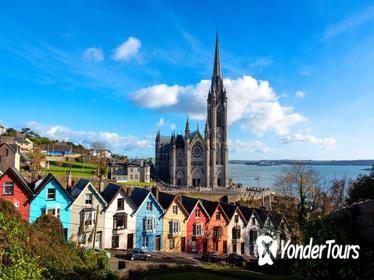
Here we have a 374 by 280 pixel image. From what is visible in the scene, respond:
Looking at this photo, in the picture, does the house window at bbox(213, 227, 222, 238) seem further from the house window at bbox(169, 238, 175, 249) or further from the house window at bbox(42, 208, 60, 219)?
the house window at bbox(42, 208, 60, 219)

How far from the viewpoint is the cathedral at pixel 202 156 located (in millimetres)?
106438

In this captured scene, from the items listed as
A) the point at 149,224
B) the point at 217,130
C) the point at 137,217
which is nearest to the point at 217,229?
the point at 149,224

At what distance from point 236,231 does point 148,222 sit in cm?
1295

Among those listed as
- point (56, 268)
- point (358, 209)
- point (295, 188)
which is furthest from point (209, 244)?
point (358, 209)

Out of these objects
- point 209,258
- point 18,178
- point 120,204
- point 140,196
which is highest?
point 18,178

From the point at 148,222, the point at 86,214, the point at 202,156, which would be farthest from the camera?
the point at 202,156

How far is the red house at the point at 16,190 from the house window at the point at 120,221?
912 centimetres

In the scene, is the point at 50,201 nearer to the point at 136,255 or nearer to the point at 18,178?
the point at 18,178

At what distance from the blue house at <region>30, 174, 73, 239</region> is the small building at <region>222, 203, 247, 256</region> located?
2117cm

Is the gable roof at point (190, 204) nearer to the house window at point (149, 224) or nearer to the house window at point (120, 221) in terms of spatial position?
the house window at point (149, 224)

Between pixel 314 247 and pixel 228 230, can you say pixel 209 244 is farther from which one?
pixel 314 247

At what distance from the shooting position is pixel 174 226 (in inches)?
1543

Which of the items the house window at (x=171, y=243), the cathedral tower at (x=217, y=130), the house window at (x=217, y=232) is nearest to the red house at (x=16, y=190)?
the house window at (x=171, y=243)

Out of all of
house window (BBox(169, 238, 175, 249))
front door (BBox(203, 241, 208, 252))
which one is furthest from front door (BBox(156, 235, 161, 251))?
front door (BBox(203, 241, 208, 252))
